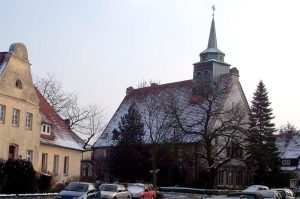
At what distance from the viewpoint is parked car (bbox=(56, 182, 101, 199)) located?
28453 millimetres

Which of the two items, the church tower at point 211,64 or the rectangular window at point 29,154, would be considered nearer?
the rectangular window at point 29,154

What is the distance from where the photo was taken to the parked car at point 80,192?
1120 inches

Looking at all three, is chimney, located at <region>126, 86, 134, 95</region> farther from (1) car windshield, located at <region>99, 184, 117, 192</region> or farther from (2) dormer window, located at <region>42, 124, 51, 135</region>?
(1) car windshield, located at <region>99, 184, 117, 192</region>

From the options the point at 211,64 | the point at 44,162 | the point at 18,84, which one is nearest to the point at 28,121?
the point at 18,84

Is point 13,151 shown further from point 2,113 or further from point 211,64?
point 211,64

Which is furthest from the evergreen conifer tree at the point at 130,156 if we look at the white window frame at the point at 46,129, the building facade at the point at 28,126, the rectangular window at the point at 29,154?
the rectangular window at the point at 29,154

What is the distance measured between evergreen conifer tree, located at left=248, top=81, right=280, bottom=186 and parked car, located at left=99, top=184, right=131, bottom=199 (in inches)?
1128

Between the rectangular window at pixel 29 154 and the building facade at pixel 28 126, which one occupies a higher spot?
the building facade at pixel 28 126

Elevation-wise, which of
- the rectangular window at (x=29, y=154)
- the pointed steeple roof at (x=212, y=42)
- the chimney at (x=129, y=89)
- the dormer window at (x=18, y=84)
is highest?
the pointed steeple roof at (x=212, y=42)

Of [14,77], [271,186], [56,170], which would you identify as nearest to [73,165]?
[56,170]

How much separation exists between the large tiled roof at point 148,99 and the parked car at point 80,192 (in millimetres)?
31376

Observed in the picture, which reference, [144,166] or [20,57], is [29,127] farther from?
[144,166]

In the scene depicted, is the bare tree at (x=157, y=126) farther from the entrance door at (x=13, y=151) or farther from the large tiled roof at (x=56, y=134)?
the entrance door at (x=13, y=151)

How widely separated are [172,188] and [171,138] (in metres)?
5.23
